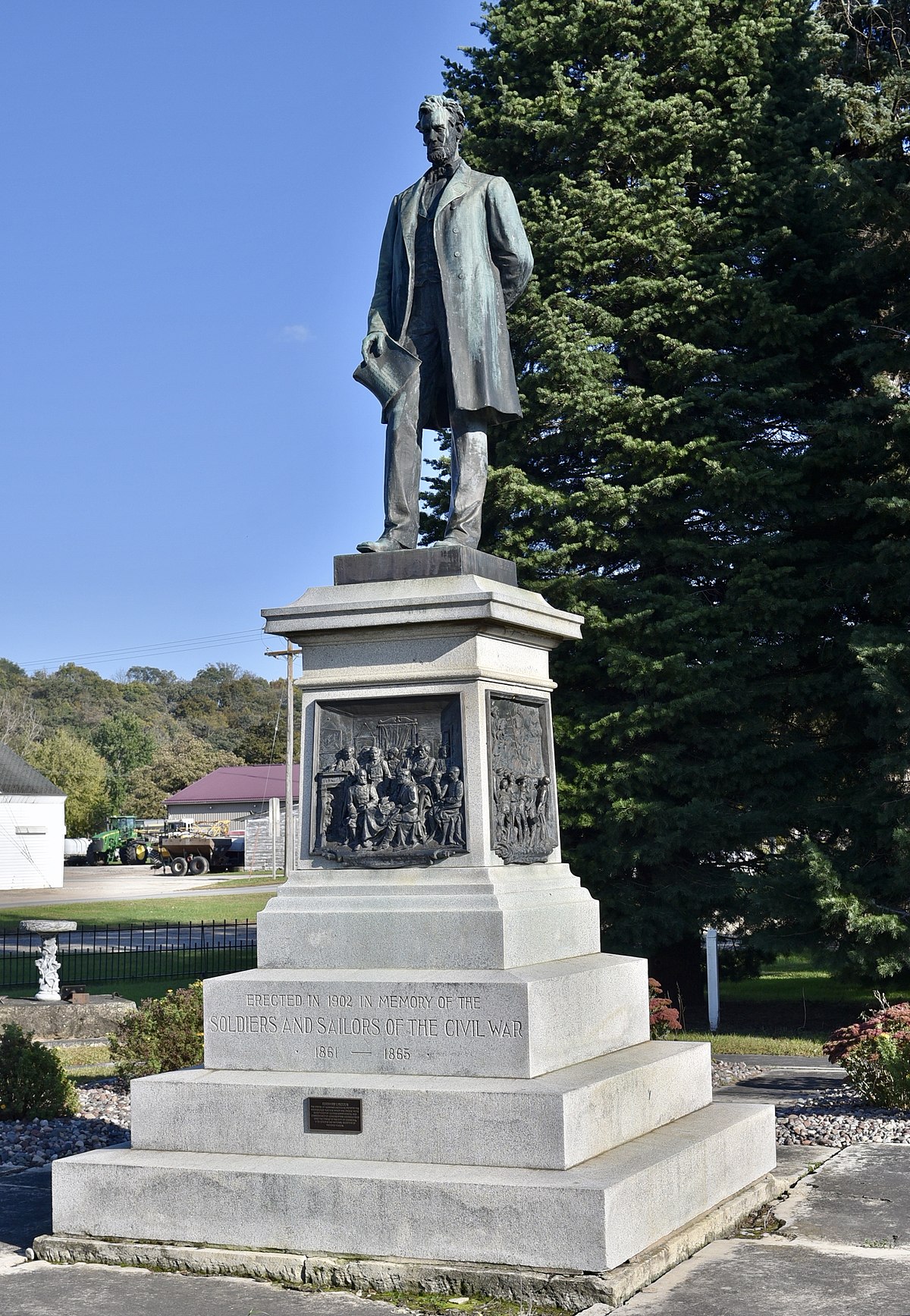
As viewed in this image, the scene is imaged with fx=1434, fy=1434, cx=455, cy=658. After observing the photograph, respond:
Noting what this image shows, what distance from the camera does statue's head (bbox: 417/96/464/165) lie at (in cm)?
852

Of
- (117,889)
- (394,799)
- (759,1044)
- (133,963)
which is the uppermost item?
(394,799)

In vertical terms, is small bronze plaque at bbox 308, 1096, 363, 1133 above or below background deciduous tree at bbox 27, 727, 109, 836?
below

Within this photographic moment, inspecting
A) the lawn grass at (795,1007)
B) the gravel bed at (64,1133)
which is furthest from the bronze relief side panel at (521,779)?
the lawn grass at (795,1007)

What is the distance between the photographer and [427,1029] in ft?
22.4

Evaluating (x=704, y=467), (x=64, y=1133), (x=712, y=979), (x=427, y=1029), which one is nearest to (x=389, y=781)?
(x=427, y=1029)

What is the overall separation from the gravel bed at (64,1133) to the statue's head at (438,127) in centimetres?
654

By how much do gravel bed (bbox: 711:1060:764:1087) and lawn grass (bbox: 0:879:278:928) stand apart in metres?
21.3

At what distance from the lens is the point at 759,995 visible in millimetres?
21250

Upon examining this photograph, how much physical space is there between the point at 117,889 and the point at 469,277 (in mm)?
47784

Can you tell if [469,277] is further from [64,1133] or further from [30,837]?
[30,837]

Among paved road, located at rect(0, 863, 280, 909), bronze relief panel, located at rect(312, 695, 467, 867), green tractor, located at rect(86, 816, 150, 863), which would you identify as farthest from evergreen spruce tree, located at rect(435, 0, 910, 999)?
green tractor, located at rect(86, 816, 150, 863)

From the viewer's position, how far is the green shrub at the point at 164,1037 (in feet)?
37.6

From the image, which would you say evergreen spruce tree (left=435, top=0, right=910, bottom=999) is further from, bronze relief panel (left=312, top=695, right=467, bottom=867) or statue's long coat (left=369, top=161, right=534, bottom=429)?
bronze relief panel (left=312, top=695, right=467, bottom=867)

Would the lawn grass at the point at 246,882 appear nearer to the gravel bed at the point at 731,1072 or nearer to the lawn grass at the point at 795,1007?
the lawn grass at the point at 795,1007
